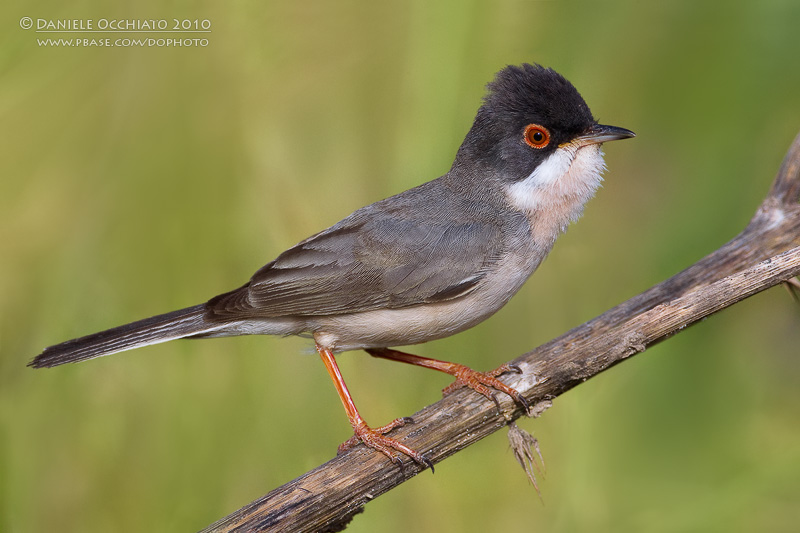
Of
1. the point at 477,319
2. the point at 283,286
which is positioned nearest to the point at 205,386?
the point at 283,286

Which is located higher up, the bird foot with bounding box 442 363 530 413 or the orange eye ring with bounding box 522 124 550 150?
the orange eye ring with bounding box 522 124 550 150

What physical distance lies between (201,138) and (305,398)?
4.76 ft

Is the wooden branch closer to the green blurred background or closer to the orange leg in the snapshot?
the orange leg

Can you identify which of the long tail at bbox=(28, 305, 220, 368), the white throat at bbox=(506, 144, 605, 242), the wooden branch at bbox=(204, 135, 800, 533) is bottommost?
the wooden branch at bbox=(204, 135, 800, 533)

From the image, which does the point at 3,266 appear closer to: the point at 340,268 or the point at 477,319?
the point at 340,268

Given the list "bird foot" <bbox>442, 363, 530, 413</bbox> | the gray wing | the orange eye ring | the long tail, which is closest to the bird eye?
the orange eye ring

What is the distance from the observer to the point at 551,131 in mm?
3646

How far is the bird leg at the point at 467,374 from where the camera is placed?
3508mm

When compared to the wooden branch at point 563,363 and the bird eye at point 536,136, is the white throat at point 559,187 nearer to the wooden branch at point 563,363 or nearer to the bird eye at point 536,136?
the bird eye at point 536,136

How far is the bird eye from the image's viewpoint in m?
3.66

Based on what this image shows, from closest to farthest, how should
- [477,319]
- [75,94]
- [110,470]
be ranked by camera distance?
1. [477,319]
2. [110,470]
3. [75,94]

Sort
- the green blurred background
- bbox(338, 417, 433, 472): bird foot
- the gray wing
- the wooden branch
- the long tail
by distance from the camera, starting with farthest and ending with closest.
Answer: the green blurred background → the gray wing → the long tail → bbox(338, 417, 433, 472): bird foot → the wooden branch

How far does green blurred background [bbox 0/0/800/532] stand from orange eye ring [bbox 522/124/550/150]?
0.74 m

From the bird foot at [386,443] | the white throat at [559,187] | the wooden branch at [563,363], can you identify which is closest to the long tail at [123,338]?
the bird foot at [386,443]
